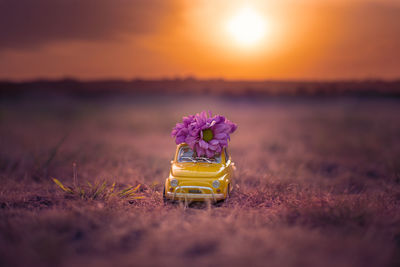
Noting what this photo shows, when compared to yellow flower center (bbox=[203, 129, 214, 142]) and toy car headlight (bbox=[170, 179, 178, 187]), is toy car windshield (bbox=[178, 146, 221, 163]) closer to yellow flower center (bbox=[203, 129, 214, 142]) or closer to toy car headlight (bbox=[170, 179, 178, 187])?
yellow flower center (bbox=[203, 129, 214, 142])

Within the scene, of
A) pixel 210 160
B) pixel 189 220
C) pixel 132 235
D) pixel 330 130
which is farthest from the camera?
pixel 330 130

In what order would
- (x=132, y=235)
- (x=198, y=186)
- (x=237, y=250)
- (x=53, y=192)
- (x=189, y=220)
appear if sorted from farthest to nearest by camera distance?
(x=53, y=192)
(x=198, y=186)
(x=189, y=220)
(x=132, y=235)
(x=237, y=250)

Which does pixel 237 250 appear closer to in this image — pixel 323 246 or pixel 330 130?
pixel 323 246

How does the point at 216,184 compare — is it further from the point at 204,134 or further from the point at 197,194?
the point at 204,134

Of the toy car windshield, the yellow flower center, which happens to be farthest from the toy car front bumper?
the yellow flower center

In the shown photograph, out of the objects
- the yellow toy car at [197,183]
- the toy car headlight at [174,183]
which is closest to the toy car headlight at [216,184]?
the yellow toy car at [197,183]

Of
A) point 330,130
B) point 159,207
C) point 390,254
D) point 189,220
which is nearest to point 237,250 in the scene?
point 189,220
